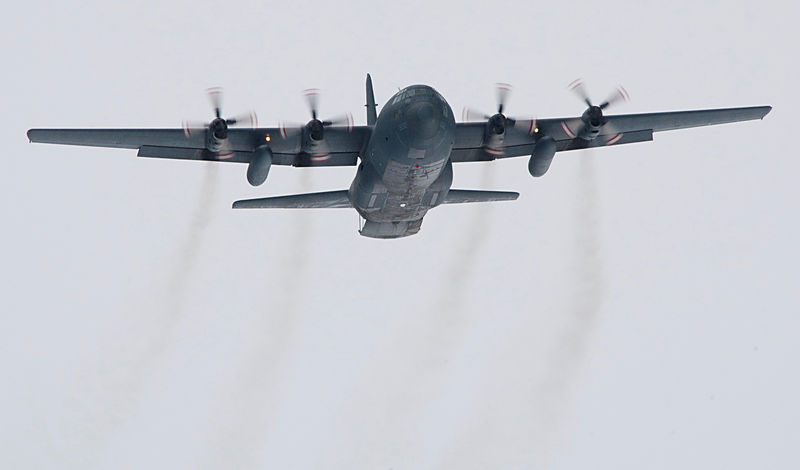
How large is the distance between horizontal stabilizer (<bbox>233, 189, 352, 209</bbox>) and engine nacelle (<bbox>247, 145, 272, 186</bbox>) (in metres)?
0.71

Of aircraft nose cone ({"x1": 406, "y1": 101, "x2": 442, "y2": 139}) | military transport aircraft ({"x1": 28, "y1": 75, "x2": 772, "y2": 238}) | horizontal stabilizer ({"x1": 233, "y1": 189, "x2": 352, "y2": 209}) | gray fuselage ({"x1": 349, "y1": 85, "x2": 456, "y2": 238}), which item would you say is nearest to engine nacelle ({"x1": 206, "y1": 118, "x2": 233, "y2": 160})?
military transport aircraft ({"x1": 28, "y1": 75, "x2": 772, "y2": 238})

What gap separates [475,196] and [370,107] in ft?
15.8

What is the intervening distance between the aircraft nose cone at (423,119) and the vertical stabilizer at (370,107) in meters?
5.71

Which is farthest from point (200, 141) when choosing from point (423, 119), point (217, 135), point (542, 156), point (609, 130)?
point (609, 130)

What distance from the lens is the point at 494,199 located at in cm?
3428

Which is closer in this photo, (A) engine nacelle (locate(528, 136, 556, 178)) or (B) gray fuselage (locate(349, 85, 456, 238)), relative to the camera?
(B) gray fuselage (locate(349, 85, 456, 238))

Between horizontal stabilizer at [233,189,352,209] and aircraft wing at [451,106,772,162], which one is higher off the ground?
aircraft wing at [451,106,772,162]

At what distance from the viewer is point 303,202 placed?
33375 millimetres

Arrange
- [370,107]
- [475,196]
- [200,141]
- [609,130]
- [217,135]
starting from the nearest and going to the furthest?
[217,135] → [200,141] → [475,196] → [609,130] → [370,107]

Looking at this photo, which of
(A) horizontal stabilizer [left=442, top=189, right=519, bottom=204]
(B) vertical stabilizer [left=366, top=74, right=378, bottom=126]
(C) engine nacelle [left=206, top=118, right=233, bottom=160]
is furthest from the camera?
(B) vertical stabilizer [left=366, top=74, right=378, bottom=126]

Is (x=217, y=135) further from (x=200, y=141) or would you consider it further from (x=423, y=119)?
(x=423, y=119)

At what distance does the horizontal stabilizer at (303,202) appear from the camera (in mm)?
32312

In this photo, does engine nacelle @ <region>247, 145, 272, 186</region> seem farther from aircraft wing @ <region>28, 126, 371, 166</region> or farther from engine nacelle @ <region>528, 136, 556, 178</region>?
engine nacelle @ <region>528, 136, 556, 178</region>

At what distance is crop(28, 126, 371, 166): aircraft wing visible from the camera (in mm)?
32188
